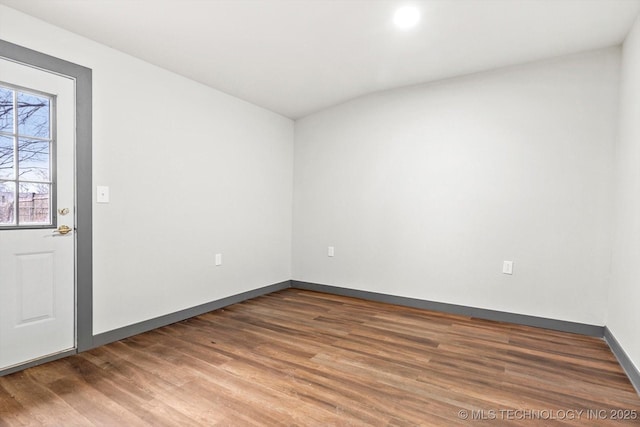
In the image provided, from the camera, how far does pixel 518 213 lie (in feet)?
10.2

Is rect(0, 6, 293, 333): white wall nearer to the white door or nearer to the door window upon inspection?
the white door

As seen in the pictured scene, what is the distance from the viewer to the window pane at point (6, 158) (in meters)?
2.06

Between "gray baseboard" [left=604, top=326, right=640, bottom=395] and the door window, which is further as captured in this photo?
the door window

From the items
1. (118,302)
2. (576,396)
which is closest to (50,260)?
(118,302)

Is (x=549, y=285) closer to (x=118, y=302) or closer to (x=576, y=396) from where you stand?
(x=576, y=396)

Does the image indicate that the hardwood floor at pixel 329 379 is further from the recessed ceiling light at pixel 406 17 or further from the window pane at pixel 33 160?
the recessed ceiling light at pixel 406 17

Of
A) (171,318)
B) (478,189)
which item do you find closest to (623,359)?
(478,189)

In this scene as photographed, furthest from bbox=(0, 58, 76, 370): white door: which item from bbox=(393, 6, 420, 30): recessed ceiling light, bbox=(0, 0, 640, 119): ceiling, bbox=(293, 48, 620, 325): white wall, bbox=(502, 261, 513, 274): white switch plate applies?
bbox=(502, 261, 513, 274): white switch plate

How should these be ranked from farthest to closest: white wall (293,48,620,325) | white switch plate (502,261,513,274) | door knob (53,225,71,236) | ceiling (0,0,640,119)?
white switch plate (502,261,513,274) → white wall (293,48,620,325) → door knob (53,225,71,236) → ceiling (0,0,640,119)

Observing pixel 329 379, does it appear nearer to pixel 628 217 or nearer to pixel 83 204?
pixel 83 204

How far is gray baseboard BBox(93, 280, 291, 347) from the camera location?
2.56 m

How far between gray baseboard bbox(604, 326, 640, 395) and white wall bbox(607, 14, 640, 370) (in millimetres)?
36

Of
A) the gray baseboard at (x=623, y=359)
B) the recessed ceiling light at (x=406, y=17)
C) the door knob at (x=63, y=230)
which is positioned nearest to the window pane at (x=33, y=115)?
the door knob at (x=63, y=230)

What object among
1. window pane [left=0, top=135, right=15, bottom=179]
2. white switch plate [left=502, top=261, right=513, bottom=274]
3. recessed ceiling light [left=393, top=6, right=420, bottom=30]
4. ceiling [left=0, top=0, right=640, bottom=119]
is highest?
recessed ceiling light [left=393, top=6, right=420, bottom=30]
